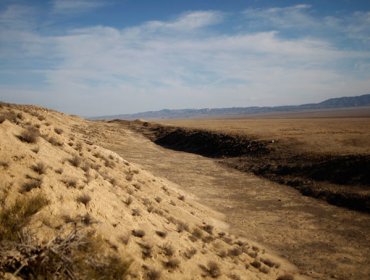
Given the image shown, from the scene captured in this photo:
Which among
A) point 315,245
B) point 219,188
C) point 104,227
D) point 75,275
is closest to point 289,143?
point 219,188

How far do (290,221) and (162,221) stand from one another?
9108 mm

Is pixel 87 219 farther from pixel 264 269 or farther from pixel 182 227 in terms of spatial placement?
pixel 264 269

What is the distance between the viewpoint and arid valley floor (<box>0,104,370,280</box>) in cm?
732

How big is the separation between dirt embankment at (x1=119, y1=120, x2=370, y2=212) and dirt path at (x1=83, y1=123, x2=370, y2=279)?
3.81 feet

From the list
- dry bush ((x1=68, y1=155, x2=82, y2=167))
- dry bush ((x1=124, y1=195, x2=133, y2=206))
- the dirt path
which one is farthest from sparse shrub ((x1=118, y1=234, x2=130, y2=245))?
the dirt path

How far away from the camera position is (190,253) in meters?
10.3

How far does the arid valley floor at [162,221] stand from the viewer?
7324 millimetres

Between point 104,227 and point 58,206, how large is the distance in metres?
1.29

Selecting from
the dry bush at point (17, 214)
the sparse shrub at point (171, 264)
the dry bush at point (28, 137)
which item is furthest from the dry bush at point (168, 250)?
the dry bush at point (28, 137)

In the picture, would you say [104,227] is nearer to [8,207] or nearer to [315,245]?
[8,207]

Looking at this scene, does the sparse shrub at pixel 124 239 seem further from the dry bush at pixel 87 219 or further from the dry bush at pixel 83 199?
the dry bush at pixel 83 199

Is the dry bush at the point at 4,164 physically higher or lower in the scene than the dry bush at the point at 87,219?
higher

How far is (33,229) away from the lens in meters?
7.39

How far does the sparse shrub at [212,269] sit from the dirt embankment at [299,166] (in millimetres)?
13437
